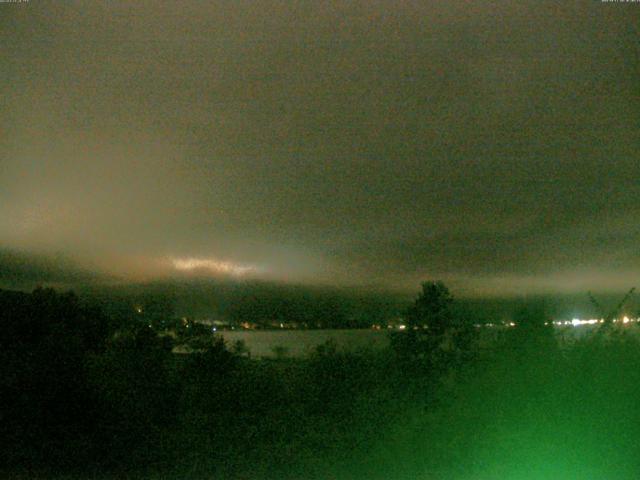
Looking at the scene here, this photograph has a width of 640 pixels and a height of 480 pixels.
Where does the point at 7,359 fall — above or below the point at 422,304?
below

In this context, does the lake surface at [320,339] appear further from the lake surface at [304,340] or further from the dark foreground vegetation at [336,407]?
the dark foreground vegetation at [336,407]

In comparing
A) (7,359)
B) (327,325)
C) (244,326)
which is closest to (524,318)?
(327,325)

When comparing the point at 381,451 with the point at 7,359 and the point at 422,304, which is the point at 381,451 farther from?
the point at 7,359

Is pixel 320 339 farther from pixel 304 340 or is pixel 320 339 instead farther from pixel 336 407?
pixel 336 407

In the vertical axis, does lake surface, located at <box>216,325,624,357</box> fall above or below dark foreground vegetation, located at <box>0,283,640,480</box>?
above

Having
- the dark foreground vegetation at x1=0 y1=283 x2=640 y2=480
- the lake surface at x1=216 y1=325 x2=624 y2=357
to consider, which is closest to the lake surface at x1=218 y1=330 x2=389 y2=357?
the lake surface at x1=216 y1=325 x2=624 y2=357

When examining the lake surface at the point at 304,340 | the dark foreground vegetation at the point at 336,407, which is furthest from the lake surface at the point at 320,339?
the dark foreground vegetation at the point at 336,407

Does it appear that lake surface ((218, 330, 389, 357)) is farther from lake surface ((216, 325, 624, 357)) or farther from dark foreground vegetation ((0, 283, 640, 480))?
dark foreground vegetation ((0, 283, 640, 480))

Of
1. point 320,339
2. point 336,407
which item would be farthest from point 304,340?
point 336,407
